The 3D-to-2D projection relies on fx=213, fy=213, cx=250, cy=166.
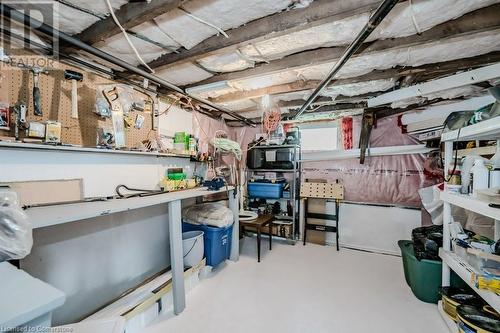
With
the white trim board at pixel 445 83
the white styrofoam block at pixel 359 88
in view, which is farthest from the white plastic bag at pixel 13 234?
the white trim board at pixel 445 83

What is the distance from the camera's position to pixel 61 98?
60.0 inches

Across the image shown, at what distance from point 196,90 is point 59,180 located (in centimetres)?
140

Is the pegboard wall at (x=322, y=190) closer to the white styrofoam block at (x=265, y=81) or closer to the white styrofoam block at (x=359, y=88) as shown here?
the white styrofoam block at (x=359, y=88)

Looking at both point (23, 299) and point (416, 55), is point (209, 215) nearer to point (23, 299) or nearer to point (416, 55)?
point (23, 299)

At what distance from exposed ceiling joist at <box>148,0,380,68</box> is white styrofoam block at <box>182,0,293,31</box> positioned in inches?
1.9

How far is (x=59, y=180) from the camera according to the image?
4.90 feet

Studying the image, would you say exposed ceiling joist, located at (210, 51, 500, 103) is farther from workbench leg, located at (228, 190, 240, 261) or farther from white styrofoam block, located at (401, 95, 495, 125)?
workbench leg, located at (228, 190, 240, 261)

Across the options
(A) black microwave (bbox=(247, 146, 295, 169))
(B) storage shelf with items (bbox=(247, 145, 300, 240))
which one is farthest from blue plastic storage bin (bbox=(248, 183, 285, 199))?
(A) black microwave (bbox=(247, 146, 295, 169))

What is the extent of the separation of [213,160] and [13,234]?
2.48 metres

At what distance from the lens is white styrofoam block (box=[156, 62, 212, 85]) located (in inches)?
75.2

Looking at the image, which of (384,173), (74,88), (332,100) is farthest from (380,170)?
(74,88)

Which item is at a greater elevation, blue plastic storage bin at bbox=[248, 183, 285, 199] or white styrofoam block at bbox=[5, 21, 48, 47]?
white styrofoam block at bbox=[5, 21, 48, 47]

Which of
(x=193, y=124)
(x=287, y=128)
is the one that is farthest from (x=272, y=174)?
(x=193, y=124)

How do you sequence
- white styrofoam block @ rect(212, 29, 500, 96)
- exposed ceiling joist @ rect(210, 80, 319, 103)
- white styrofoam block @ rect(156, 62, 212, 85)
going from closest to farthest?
white styrofoam block @ rect(212, 29, 500, 96) → white styrofoam block @ rect(156, 62, 212, 85) → exposed ceiling joist @ rect(210, 80, 319, 103)
